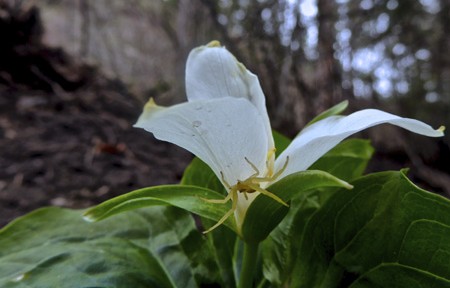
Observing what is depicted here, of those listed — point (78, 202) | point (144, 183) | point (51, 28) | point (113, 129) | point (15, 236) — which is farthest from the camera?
point (51, 28)

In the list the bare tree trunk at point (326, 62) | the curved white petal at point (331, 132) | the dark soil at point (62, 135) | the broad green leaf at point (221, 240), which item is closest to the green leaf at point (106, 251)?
the broad green leaf at point (221, 240)

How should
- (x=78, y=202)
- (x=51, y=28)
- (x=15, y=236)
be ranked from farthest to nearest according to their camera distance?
(x=51, y=28) < (x=78, y=202) < (x=15, y=236)

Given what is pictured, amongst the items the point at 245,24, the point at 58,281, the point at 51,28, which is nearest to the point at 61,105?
the point at 245,24

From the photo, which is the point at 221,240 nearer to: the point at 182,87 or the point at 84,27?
the point at 182,87

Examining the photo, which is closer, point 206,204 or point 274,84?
point 206,204

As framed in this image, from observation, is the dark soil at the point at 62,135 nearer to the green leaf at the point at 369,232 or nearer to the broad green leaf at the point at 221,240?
the broad green leaf at the point at 221,240

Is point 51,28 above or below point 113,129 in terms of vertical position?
above

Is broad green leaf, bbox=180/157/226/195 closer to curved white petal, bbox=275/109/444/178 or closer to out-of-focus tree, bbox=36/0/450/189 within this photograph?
Result: curved white petal, bbox=275/109/444/178

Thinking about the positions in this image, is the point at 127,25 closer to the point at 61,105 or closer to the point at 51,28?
the point at 51,28
